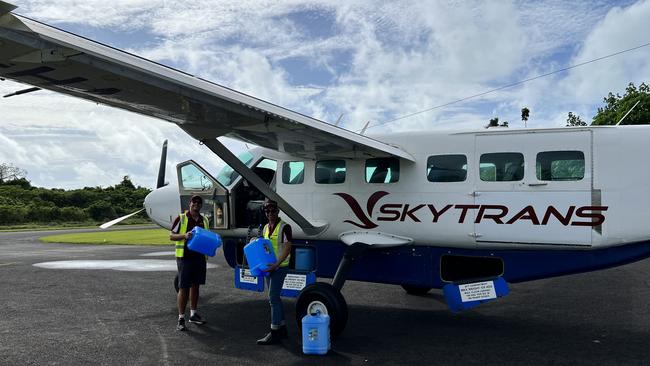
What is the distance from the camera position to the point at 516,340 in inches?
278

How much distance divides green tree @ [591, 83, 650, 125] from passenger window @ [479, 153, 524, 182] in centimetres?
2552

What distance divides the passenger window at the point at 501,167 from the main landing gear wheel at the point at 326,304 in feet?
8.61

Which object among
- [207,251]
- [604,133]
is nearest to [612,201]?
[604,133]

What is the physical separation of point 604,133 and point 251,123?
15.1 ft

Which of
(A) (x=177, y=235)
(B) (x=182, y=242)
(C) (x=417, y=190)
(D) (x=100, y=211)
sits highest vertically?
(C) (x=417, y=190)

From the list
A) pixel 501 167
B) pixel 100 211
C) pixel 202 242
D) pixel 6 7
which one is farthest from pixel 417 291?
pixel 100 211

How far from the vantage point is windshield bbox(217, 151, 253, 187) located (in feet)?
29.4

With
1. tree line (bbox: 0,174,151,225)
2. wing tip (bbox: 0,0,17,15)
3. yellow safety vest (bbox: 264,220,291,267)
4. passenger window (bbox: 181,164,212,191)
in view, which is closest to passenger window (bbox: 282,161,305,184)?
passenger window (bbox: 181,164,212,191)

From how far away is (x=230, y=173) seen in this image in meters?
9.05

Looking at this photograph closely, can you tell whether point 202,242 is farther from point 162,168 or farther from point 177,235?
point 162,168

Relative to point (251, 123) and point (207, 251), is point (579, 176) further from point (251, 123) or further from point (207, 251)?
point (207, 251)

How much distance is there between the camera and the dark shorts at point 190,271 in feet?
25.1

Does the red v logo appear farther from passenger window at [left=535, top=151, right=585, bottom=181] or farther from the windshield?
passenger window at [left=535, top=151, right=585, bottom=181]

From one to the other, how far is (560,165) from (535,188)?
44cm
